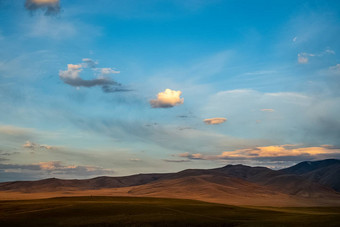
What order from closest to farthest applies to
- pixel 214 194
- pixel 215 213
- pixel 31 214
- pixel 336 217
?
1. pixel 336 217
2. pixel 31 214
3. pixel 215 213
4. pixel 214 194

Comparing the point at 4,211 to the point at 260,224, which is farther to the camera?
the point at 4,211

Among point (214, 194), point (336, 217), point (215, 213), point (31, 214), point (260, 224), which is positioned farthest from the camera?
point (214, 194)

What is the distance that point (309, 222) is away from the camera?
52312 millimetres

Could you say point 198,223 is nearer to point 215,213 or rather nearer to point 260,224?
point 260,224

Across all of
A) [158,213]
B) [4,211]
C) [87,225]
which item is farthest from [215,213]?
[4,211]

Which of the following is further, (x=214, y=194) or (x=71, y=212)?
(x=214, y=194)

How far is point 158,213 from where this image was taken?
62219mm

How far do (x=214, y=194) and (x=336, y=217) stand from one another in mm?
142063

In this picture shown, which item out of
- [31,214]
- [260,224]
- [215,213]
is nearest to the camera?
[260,224]

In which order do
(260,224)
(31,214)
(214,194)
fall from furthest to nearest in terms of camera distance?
1. (214,194)
2. (31,214)
3. (260,224)

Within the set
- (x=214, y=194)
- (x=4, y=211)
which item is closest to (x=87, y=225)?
(x=4, y=211)

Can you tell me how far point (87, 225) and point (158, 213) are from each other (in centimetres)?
1391

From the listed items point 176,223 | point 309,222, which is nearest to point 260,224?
point 309,222

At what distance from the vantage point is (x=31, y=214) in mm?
60406
